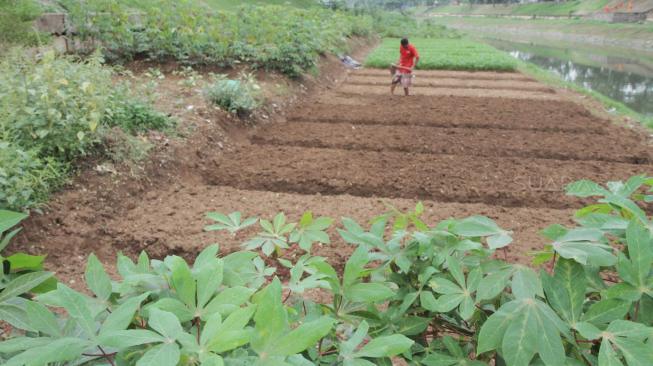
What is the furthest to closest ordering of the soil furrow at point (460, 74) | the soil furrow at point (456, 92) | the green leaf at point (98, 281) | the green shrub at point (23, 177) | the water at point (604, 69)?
the water at point (604, 69)
the soil furrow at point (460, 74)
the soil furrow at point (456, 92)
the green shrub at point (23, 177)
the green leaf at point (98, 281)

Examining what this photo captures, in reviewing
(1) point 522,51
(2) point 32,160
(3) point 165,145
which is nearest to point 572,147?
(3) point 165,145

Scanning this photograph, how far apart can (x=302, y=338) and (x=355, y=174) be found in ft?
17.6

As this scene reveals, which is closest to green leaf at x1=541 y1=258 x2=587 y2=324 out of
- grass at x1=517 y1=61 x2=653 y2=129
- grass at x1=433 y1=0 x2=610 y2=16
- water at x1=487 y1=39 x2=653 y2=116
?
grass at x1=517 y1=61 x2=653 y2=129

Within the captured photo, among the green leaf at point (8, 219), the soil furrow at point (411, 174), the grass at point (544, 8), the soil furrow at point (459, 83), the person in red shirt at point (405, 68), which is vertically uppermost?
the grass at point (544, 8)

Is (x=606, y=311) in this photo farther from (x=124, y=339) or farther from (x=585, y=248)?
(x=124, y=339)

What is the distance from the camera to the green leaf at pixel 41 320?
0.85 m

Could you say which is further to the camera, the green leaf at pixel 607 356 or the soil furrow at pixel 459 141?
the soil furrow at pixel 459 141

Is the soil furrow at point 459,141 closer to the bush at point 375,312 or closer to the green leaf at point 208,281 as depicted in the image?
the bush at point 375,312

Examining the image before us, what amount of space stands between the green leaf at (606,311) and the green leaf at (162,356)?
30.7 inches

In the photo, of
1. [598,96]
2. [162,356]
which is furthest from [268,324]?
[598,96]

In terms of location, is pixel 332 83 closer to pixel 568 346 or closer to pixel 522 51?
pixel 568 346

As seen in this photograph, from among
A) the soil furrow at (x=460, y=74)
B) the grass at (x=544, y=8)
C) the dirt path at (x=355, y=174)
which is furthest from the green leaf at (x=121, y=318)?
the grass at (x=544, y=8)

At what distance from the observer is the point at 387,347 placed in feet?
2.84

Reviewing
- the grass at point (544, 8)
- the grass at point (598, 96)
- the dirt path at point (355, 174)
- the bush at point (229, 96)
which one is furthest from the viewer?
the grass at point (544, 8)
